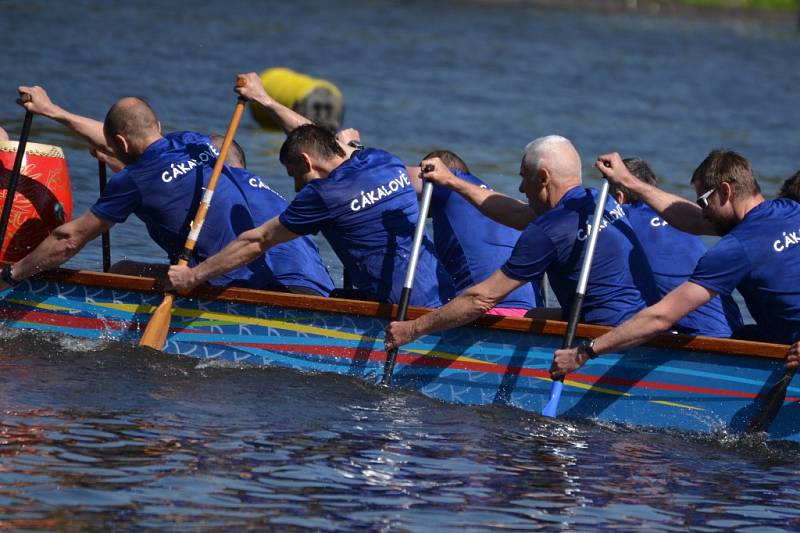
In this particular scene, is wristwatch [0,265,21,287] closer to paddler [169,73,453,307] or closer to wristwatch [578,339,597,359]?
paddler [169,73,453,307]

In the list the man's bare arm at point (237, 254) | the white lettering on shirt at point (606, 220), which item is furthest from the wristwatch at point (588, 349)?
the man's bare arm at point (237, 254)

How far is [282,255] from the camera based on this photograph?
988 cm

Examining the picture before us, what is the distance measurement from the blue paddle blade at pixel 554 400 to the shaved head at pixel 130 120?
320 cm

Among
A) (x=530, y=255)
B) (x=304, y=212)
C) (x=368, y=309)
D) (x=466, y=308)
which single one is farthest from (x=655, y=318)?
(x=304, y=212)

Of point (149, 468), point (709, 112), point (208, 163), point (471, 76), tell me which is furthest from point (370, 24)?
point (149, 468)

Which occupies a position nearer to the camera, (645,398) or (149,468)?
(149,468)

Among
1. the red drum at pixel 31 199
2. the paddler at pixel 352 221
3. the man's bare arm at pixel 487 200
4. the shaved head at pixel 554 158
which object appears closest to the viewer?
the shaved head at pixel 554 158

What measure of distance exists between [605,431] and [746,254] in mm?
1443

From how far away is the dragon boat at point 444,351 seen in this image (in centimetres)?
838

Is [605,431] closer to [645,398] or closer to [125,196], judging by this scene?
[645,398]

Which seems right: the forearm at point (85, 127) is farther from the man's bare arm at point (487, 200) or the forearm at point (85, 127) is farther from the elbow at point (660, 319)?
the elbow at point (660, 319)

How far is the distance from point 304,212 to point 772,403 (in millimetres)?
3098

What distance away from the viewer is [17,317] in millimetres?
9852

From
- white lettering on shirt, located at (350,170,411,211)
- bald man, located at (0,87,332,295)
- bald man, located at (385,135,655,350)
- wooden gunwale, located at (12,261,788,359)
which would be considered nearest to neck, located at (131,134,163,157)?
bald man, located at (0,87,332,295)
